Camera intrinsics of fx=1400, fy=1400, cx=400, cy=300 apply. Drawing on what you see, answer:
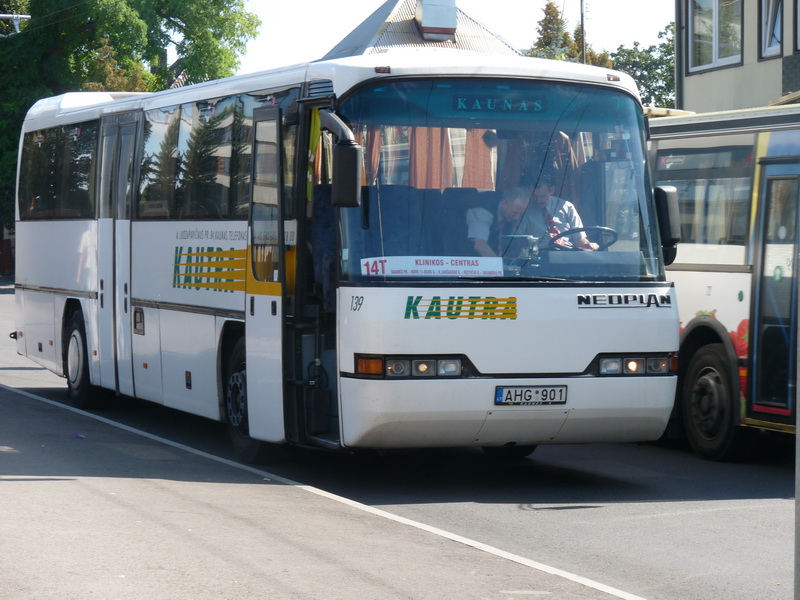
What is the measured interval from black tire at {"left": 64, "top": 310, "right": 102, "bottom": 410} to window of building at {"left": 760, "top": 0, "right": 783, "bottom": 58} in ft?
49.3

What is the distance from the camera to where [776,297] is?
11.3 m

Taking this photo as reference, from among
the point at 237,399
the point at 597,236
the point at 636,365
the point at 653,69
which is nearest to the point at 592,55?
the point at 653,69

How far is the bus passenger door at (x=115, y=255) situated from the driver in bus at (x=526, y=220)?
5466mm

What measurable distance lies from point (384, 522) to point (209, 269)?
3.98 m

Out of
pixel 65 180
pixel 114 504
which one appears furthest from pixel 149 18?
pixel 114 504

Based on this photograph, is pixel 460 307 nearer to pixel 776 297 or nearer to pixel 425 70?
pixel 425 70

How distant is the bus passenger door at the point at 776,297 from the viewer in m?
11.2

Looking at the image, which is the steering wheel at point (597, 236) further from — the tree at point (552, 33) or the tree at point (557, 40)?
the tree at point (557, 40)

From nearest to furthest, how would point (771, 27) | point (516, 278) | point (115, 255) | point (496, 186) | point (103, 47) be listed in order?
point (516, 278), point (496, 186), point (115, 255), point (771, 27), point (103, 47)

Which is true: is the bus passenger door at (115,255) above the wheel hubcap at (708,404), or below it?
above

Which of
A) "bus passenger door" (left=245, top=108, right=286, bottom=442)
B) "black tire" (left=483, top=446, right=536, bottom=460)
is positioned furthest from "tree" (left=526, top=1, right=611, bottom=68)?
"bus passenger door" (left=245, top=108, right=286, bottom=442)

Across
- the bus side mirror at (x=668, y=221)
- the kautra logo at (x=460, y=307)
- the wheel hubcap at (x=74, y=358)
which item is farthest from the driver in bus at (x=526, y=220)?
the wheel hubcap at (x=74, y=358)

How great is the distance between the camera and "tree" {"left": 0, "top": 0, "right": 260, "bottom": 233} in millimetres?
52406

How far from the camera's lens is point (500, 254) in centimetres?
964
